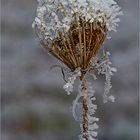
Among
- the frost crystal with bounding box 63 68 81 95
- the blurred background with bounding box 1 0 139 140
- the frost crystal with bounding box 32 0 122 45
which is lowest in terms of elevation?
the frost crystal with bounding box 63 68 81 95

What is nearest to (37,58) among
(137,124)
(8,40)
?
(8,40)

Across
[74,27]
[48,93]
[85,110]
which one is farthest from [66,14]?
[48,93]

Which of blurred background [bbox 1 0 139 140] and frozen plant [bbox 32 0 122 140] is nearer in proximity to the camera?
frozen plant [bbox 32 0 122 140]

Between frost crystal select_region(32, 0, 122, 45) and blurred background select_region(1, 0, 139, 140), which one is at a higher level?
blurred background select_region(1, 0, 139, 140)

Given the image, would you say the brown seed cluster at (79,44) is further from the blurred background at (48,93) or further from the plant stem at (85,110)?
the blurred background at (48,93)

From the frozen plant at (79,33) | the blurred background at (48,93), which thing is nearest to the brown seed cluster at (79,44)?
the frozen plant at (79,33)

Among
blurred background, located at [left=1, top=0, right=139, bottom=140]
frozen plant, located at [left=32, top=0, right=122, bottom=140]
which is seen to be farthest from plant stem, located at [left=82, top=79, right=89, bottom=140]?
blurred background, located at [left=1, top=0, right=139, bottom=140]

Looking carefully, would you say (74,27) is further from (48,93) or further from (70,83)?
(48,93)

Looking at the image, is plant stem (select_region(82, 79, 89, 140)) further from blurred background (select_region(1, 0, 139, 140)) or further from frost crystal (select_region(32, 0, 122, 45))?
blurred background (select_region(1, 0, 139, 140))
